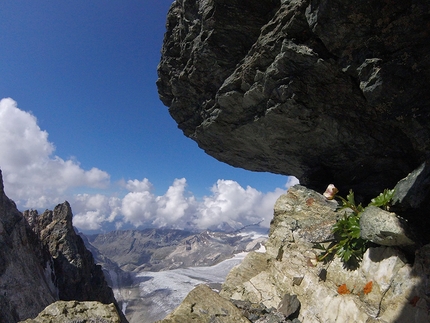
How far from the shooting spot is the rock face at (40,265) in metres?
47.1

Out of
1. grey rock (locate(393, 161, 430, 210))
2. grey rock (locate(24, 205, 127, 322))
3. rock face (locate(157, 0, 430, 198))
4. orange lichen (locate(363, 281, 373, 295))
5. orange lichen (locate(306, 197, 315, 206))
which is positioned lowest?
orange lichen (locate(363, 281, 373, 295))

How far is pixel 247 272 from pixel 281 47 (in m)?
13.3

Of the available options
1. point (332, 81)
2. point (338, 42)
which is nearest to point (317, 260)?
point (332, 81)

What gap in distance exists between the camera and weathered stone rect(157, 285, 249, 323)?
892 cm

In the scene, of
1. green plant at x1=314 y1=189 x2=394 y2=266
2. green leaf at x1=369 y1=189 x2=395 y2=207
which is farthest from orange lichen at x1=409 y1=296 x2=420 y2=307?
green leaf at x1=369 y1=189 x2=395 y2=207

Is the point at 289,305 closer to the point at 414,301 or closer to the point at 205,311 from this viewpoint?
the point at 205,311

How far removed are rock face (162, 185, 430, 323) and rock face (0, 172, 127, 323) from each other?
52.2 metres

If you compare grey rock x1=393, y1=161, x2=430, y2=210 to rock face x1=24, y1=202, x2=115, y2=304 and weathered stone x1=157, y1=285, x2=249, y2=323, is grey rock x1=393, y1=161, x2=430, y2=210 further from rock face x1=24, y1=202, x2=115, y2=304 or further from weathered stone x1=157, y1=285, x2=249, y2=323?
rock face x1=24, y1=202, x2=115, y2=304

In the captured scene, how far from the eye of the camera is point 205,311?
9.52 metres

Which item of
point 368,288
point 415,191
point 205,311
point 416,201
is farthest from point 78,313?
point 415,191

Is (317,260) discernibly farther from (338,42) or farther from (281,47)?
(281,47)

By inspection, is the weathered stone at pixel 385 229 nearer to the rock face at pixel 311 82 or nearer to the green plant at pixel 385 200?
Result: the green plant at pixel 385 200

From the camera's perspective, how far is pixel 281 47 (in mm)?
13898

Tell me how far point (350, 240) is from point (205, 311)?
24.0ft
